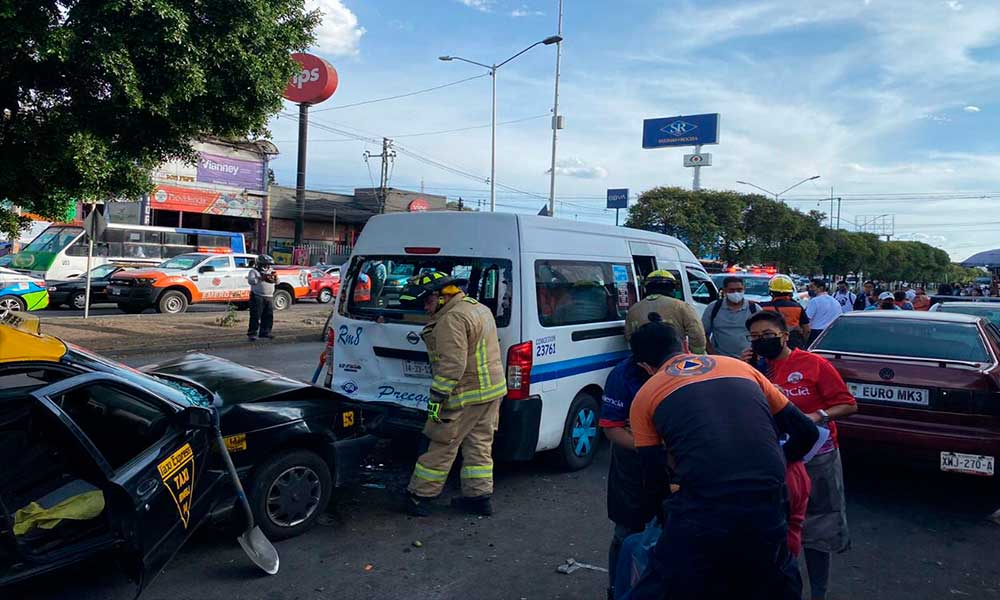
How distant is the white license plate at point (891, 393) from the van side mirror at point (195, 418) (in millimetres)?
4694

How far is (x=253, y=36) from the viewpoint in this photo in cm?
852

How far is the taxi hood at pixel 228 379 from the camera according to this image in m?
4.62

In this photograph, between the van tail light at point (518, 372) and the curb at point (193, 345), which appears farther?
the curb at point (193, 345)

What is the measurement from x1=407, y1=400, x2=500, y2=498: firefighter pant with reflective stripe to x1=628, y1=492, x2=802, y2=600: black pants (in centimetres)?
268

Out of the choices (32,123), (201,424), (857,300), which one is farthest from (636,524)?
(857,300)

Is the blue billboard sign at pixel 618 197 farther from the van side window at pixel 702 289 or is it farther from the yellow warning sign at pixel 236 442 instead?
the yellow warning sign at pixel 236 442

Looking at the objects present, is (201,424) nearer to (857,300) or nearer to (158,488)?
(158,488)

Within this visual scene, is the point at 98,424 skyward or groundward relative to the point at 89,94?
groundward

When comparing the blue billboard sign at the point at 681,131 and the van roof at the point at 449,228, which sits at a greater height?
the blue billboard sign at the point at 681,131

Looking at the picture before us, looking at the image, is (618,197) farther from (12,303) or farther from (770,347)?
(770,347)

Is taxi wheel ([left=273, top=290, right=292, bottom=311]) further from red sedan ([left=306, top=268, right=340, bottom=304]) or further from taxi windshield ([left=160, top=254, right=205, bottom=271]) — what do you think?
taxi windshield ([left=160, top=254, right=205, bottom=271])

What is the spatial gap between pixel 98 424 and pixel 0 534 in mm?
1053

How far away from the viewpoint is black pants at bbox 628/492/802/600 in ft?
7.79

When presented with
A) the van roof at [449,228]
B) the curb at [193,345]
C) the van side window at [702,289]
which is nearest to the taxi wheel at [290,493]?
the van roof at [449,228]
